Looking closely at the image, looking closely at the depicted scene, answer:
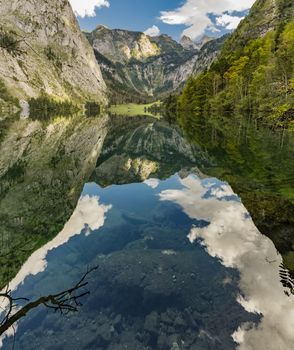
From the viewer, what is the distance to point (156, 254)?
1410 centimetres

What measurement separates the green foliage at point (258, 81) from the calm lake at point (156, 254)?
40559mm

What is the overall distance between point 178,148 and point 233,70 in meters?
66.2

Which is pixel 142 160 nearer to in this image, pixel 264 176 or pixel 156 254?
pixel 264 176

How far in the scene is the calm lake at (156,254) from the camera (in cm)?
902

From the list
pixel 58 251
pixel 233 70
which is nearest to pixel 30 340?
pixel 58 251

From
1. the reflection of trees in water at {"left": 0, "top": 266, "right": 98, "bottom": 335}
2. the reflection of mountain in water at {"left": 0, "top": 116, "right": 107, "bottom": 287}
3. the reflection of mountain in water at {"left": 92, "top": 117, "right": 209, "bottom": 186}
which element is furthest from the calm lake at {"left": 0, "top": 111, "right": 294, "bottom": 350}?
the reflection of mountain in water at {"left": 92, "top": 117, "right": 209, "bottom": 186}

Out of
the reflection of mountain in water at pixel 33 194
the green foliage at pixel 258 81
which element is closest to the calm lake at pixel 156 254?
the reflection of mountain in water at pixel 33 194

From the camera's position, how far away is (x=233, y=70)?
331 feet

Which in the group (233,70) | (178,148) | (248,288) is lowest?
(178,148)

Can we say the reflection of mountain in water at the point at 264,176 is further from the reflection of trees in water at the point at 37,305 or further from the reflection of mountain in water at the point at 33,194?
the reflection of mountain in water at the point at 33,194

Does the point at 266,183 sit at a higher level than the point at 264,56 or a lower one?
lower

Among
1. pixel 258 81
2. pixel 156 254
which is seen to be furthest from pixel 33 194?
pixel 258 81

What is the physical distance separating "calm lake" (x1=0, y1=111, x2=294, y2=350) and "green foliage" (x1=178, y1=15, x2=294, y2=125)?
40559 millimetres

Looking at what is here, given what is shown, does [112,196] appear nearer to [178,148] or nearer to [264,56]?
[178,148]
